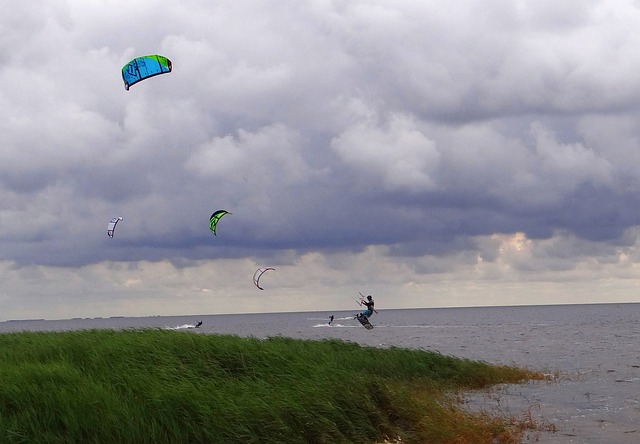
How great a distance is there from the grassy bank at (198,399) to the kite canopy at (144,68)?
1307 centimetres

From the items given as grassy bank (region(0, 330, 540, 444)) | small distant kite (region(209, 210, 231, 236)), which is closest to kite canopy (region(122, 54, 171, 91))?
small distant kite (region(209, 210, 231, 236))

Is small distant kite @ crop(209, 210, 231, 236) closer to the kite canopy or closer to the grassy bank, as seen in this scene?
the kite canopy

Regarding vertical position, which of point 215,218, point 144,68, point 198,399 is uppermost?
point 144,68

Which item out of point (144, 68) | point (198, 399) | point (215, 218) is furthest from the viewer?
point (215, 218)

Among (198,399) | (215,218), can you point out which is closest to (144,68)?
(215,218)

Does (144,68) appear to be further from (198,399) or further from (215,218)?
(198,399)

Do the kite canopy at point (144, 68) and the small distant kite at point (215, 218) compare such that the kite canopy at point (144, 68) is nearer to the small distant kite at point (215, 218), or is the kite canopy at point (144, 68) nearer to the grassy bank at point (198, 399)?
the small distant kite at point (215, 218)

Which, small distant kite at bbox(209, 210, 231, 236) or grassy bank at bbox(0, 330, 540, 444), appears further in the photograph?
small distant kite at bbox(209, 210, 231, 236)

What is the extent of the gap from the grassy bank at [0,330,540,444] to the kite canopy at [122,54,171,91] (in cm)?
1307

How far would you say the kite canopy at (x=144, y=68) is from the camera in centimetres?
3094

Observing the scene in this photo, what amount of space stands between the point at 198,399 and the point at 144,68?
1938 centimetres

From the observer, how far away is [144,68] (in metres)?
31.1

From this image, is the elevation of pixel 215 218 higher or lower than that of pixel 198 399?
higher

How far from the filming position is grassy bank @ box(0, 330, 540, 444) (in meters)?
14.7
